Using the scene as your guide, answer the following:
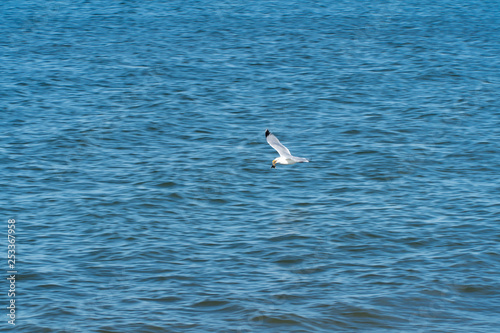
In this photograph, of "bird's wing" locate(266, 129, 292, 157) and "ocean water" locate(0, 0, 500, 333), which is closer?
"ocean water" locate(0, 0, 500, 333)

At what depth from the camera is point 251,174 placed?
25891 millimetres

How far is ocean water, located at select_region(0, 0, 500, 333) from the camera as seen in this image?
1778 centimetres

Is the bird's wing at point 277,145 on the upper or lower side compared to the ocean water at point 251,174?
upper

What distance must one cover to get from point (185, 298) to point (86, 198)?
7.44m

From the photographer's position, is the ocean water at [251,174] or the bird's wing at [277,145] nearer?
the ocean water at [251,174]

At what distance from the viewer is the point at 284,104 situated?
33.2m

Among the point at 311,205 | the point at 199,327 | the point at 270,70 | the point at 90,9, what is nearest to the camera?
the point at 199,327

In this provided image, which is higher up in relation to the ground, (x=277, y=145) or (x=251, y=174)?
(x=277, y=145)

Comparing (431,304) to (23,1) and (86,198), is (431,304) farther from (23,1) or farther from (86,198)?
(23,1)

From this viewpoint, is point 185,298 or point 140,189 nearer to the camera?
point 185,298

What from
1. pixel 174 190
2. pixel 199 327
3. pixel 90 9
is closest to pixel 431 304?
pixel 199 327

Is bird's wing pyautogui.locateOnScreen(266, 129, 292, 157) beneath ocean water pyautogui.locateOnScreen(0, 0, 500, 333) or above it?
above

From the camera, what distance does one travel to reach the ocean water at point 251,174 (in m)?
17.8

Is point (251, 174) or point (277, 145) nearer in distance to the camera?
point (277, 145)
